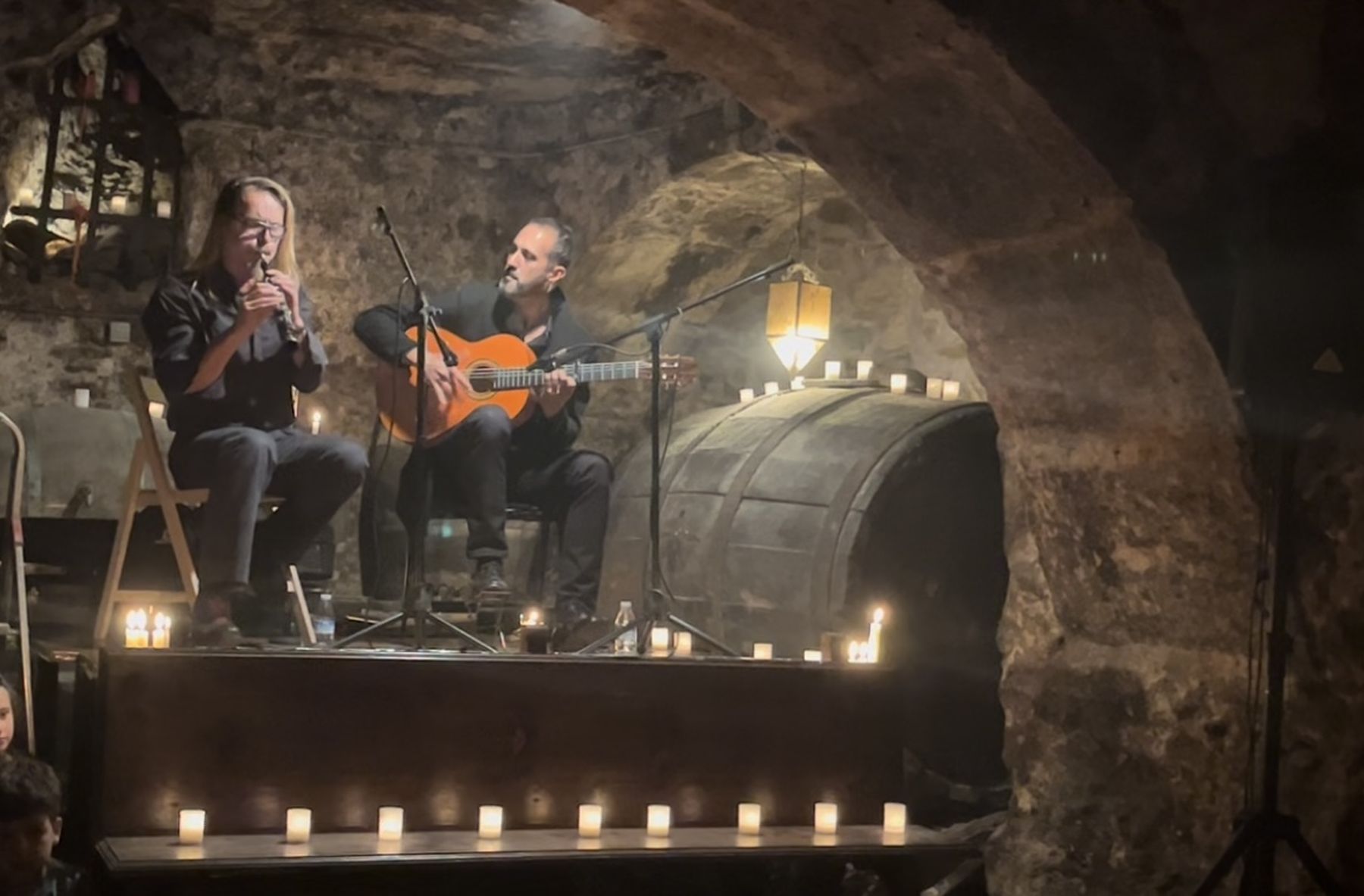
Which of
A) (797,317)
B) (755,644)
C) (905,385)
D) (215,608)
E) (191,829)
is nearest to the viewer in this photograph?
(191,829)

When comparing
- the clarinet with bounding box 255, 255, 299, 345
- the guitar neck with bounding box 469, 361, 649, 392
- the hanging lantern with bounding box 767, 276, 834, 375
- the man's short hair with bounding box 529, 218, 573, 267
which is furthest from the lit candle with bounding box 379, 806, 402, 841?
the man's short hair with bounding box 529, 218, 573, 267

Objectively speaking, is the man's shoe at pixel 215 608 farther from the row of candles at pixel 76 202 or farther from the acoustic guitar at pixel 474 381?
the row of candles at pixel 76 202

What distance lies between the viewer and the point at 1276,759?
2037mm

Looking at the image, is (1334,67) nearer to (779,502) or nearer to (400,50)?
(779,502)

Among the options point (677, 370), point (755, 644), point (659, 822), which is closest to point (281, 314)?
point (677, 370)

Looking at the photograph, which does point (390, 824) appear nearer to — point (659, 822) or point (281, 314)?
point (659, 822)

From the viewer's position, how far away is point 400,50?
5680 millimetres

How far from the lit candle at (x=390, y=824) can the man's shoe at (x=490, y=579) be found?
1.83 metres

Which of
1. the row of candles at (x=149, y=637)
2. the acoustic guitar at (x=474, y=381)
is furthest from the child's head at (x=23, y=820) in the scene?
the acoustic guitar at (x=474, y=381)

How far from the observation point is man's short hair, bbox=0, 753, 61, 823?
235 cm

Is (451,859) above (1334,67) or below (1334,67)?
below

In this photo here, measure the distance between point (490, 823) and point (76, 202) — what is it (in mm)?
4174

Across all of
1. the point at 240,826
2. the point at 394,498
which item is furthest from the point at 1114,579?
the point at 394,498

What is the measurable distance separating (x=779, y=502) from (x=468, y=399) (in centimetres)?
→ 136
